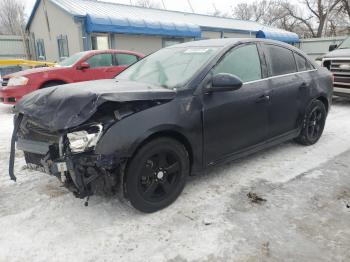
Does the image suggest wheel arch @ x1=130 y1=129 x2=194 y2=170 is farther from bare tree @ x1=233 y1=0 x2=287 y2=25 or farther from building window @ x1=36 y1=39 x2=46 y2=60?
bare tree @ x1=233 y1=0 x2=287 y2=25

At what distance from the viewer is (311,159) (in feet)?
14.8

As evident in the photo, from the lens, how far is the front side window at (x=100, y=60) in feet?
28.9

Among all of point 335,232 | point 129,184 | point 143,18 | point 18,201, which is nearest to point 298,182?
point 335,232

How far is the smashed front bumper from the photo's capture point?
2689 mm

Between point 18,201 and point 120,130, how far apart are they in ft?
5.16

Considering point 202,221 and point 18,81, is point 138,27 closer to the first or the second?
point 18,81

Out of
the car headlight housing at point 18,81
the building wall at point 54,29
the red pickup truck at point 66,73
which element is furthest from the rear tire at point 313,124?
the building wall at point 54,29

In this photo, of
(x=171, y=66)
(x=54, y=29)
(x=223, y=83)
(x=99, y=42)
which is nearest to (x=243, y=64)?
(x=223, y=83)

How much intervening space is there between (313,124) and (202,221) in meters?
2.97

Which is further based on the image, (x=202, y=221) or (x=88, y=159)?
(x=202, y=221)

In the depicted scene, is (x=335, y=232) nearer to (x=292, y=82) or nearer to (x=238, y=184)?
(x=238, y=184)

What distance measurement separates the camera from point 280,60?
439 centimetres

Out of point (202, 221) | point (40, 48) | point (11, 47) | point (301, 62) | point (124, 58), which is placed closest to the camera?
point (202, 221)

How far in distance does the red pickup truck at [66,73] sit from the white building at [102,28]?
5.72 metres
